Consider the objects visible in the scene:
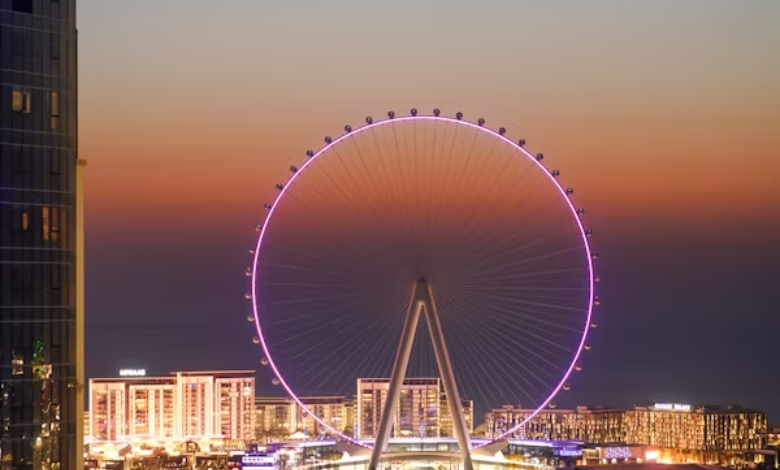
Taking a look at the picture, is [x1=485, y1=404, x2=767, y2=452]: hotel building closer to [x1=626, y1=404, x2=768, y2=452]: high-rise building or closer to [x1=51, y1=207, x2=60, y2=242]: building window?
[x1=626, y1=404, x2=768, y2=452]: high-rise building

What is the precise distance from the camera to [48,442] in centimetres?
2659

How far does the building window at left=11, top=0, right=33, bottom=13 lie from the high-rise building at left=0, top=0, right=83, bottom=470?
0.01 metres

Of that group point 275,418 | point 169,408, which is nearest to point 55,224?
point 169,408

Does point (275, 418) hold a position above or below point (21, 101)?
below

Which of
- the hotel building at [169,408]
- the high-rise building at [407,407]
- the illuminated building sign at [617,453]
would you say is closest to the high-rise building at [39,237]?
the high-rise building at [407,407]

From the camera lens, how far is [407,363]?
4400cm

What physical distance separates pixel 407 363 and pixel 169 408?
45.2 m

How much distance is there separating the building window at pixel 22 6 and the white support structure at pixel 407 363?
Answer: 659 inches

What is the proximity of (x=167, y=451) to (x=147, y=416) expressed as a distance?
24.5ft

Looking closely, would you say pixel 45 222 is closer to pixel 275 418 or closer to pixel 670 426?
pixel 275 418

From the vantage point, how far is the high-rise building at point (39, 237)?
2639cm

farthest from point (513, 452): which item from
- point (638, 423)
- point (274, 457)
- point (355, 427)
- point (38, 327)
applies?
point (38, 327)

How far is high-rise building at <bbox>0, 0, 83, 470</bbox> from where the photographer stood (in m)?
26.4

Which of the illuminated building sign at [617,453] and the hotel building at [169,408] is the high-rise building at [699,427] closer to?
the illuminated building sign at [617,453]
